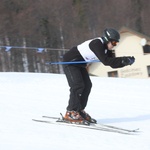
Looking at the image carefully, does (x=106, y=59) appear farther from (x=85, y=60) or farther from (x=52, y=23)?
(x=52, y=23)

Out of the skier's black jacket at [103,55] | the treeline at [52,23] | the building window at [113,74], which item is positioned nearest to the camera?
the skier's black jacket at [103,55]

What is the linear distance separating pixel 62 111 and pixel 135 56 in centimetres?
2548

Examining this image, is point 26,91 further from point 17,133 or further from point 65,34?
point 65,34

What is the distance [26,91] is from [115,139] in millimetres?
4510

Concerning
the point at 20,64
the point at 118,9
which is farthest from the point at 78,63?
the point at 118,9

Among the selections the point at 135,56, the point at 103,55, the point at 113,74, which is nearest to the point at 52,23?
the point at 113,74

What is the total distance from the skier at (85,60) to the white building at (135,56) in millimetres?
26140

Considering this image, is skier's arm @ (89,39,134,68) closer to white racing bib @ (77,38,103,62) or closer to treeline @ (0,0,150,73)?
white racing bib @ (77,38,103,62)

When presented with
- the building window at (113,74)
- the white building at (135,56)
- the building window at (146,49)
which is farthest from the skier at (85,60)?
the building window at (146,49)

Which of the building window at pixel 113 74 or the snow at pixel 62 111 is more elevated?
the building window at pixel 113 74

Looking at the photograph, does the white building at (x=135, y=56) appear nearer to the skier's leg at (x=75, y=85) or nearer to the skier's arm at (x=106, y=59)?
the skier's leg at (x=75, y=85)

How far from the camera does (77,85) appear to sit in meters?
5.47

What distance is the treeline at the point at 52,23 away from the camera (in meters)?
42.6

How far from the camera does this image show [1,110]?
6.57 meters
